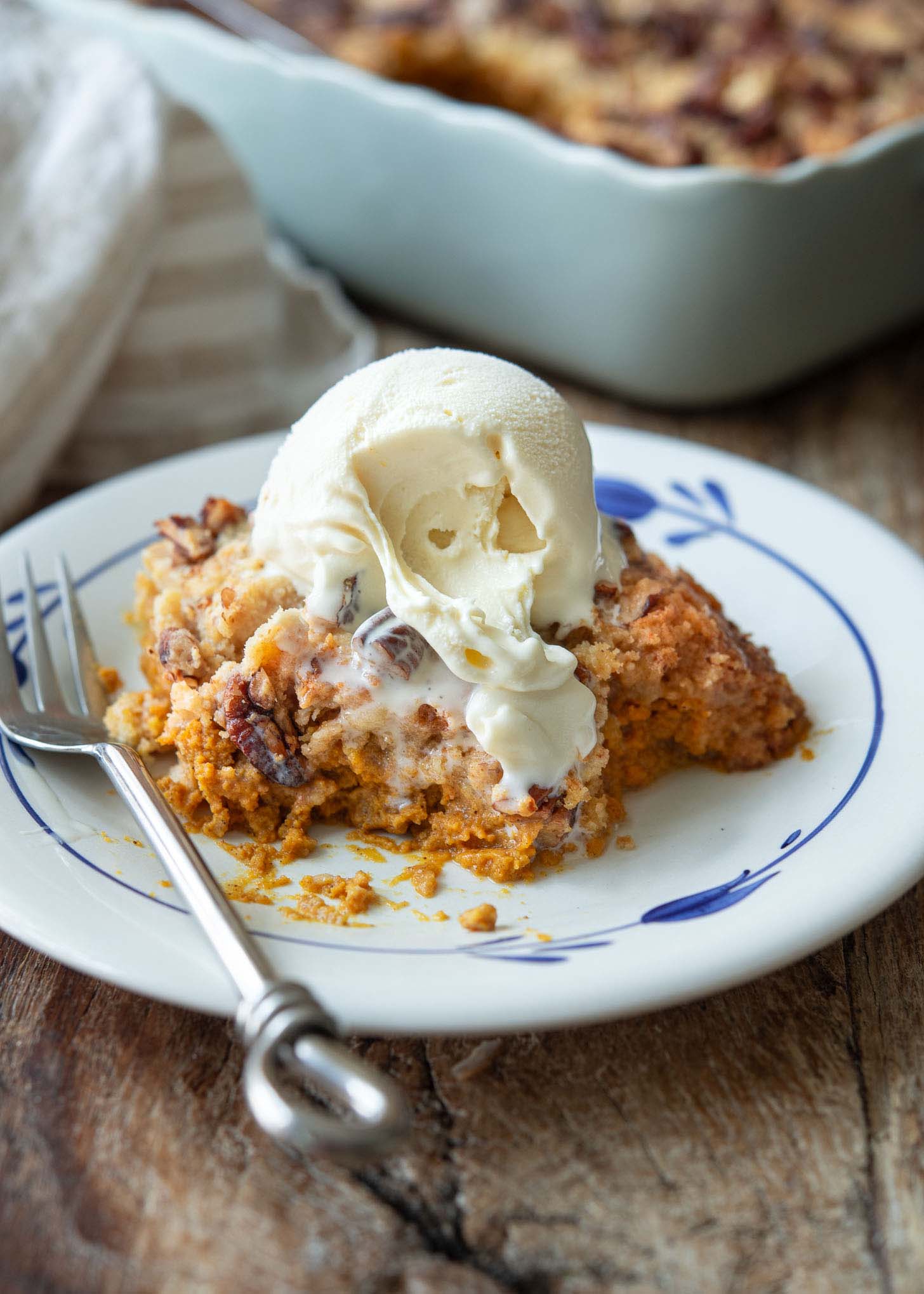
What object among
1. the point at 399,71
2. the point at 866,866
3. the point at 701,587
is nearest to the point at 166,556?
the point at 701,587

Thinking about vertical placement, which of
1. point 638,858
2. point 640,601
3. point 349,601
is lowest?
point 638,858

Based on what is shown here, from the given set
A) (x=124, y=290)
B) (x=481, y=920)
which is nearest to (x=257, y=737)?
(x=481, y=920)

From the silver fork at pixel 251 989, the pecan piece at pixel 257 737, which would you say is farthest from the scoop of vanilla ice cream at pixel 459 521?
the silver fork at pixel 251 989

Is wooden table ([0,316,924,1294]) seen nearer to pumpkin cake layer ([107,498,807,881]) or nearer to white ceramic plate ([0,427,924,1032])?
white ceramic plate ([0,427,924,1032])

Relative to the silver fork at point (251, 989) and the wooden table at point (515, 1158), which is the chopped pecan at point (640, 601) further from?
the silver fork at point (251, 989)

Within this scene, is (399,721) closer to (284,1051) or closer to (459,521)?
(459,521)
